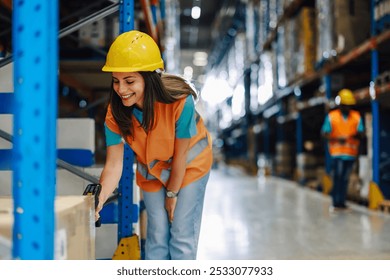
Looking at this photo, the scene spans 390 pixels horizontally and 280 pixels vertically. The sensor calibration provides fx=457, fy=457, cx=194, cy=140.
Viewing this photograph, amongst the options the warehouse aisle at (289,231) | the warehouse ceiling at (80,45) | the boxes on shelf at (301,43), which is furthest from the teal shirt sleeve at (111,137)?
the boxes on shelf at (301,43)

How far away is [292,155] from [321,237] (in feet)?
22.9

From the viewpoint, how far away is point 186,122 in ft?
6.31

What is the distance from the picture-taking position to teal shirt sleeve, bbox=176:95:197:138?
6.31ft

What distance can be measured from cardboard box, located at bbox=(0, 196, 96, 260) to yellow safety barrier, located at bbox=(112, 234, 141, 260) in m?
0.92

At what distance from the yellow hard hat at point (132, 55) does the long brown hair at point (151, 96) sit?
5 cm

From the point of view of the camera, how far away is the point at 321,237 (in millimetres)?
3992

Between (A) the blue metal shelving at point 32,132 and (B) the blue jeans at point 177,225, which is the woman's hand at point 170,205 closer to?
(B) the blue jeans at point 177,225

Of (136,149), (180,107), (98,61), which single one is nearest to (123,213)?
(136,149)

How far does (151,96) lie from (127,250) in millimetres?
1085

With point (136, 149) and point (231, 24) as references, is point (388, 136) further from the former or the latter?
point (231, 24)

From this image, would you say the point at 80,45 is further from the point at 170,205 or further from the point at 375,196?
the point at 375,196


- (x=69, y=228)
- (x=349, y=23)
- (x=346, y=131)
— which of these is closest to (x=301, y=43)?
(x=349, y=23)

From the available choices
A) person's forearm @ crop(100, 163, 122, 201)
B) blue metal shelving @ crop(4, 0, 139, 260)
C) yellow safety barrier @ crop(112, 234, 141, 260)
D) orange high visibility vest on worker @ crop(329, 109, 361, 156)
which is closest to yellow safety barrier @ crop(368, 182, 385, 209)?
orange high visibility vest on worker @ crop(329, 109, 361, 156)

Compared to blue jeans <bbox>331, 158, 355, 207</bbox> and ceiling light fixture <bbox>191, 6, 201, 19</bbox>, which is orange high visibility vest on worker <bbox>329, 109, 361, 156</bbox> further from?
ceiling light fixture <bbox>191, 6, 201, 19</bbox>
